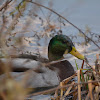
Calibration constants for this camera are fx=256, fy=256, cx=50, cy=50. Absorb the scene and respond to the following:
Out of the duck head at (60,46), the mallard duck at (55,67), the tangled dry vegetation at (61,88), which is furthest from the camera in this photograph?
the duck head at (60,46)

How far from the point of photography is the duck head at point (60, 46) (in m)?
5.22

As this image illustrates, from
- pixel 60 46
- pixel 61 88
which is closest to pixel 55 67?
pixel 60 46

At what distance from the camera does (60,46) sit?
5.39m

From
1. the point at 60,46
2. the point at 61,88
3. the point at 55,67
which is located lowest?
the point at 55,67

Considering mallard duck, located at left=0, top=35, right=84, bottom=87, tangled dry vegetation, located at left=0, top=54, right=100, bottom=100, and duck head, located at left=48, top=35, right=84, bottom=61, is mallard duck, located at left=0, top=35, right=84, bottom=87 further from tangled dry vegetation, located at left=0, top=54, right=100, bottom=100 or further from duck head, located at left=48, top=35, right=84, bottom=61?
tangled dry vegetation, located at left=0, top=54, right=100, bottom=100

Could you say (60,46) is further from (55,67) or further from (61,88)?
(61,88)

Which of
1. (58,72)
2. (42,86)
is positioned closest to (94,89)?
(42,86)

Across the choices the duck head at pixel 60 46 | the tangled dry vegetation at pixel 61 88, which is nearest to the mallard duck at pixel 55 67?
the duck head at pixel 60 46

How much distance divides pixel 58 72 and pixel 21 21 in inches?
77.9

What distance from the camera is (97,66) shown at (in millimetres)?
2553

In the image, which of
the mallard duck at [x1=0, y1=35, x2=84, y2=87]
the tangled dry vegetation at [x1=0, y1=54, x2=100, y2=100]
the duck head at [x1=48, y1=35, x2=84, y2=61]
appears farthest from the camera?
the duck head at [x1=48, y1=35, x2=84, y2=61]

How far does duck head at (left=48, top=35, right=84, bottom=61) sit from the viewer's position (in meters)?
5.22

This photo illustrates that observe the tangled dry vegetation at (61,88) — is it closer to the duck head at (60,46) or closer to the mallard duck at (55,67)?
the mallard duck at (55,67)

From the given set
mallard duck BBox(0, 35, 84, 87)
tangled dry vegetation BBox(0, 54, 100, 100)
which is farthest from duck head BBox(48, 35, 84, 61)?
tangled dry vegetation BBox(0, 54, 100, 100)
